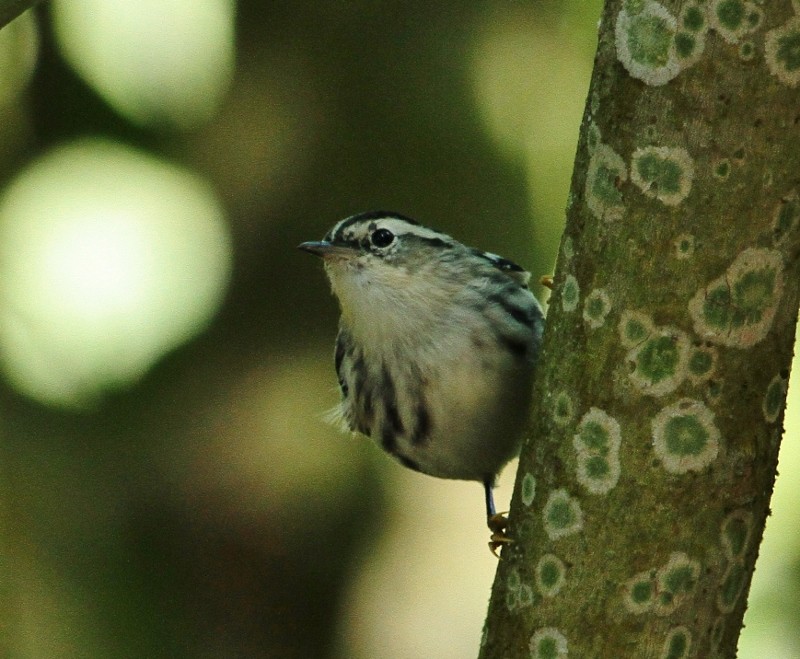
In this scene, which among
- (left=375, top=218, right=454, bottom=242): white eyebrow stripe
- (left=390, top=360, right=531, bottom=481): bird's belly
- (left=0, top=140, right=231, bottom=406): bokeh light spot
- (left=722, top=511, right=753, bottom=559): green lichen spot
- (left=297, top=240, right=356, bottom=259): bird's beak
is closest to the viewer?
(left=722, top=511, right=753, bottom=559): green lichen spot

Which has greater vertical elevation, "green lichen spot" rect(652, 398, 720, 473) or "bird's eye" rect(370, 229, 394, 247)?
"bird's eye" rect(370, 229, 394, 247)

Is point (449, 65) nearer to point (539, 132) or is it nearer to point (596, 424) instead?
point (539, 132)

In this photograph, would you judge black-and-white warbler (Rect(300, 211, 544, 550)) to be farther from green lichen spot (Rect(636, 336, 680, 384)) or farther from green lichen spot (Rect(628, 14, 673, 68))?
green lichen spot (Rect(628, 14, 673, 68))

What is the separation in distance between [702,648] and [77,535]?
15.1 feet

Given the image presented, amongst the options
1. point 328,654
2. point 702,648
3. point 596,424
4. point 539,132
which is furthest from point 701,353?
point 328,654

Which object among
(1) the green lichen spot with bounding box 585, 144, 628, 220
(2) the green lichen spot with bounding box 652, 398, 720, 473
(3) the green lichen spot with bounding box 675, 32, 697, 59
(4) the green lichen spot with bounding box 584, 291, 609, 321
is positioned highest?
(3) the green lichen spot with bounding box 675, 32, 697, 59

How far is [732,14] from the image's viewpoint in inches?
90.9

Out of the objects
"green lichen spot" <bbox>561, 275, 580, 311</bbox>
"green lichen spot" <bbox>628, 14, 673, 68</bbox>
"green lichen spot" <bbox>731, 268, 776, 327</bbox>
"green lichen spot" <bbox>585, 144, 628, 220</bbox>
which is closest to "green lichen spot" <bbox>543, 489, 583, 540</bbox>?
"green lichen spot" <bbox>561, 275, 580, 311</bbox>

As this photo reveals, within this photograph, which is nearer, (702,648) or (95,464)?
(702,648)

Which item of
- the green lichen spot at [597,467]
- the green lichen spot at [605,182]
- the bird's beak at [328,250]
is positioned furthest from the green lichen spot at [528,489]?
the bird's beak at [328,250]

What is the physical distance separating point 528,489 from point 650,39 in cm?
103

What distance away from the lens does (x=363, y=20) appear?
624cm

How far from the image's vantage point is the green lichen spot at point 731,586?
243 centimetres

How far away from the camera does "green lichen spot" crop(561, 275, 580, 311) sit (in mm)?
2480
